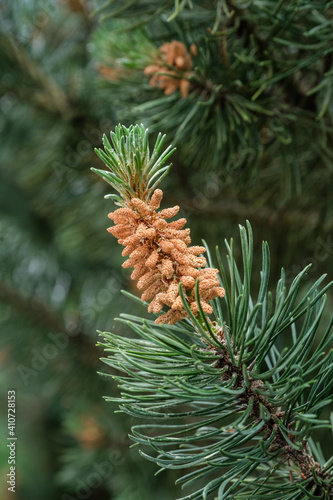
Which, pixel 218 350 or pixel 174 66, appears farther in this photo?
pixel 174 66

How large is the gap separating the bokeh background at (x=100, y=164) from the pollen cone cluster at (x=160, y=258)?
23 cm

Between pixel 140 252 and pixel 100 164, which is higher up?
pixel 140 252

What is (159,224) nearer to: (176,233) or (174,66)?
(176,233)

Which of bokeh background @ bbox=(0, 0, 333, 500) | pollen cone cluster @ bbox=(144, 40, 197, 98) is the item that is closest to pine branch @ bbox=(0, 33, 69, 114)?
bokeh background @ bbox=(0, 0, 333, 500)

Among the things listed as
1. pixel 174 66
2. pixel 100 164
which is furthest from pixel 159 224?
pixel 100 164

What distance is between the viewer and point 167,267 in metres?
0.31

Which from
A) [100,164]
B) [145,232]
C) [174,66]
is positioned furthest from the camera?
[100,164]

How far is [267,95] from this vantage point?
1.92ft

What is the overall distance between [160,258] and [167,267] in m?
0.01

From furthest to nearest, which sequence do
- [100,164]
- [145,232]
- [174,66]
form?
[100,164], [174,66], [145,232]

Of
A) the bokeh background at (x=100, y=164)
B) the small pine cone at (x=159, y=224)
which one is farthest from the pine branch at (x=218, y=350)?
the bokeh background at (x=100, y=164)

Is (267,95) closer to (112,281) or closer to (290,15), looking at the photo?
(290,15)

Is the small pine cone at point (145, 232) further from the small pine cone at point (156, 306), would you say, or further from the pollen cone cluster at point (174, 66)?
the pollen cone cluster at point (174, 66)

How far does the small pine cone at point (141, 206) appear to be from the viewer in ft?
1.02
